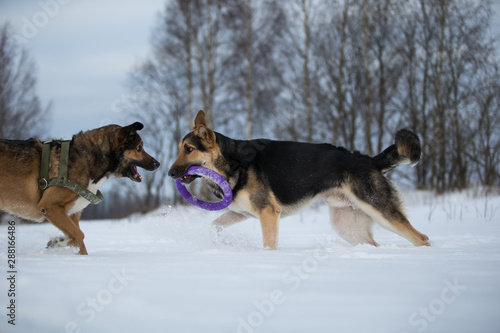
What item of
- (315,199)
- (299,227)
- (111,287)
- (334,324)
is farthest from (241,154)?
(299,227)

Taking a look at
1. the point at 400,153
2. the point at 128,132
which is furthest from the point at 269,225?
the point at 128,132

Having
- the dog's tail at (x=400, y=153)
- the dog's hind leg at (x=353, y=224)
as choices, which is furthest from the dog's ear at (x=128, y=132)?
the dog's tail at (x=400, y=153)

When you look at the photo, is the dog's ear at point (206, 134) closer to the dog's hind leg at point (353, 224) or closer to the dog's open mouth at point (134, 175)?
the dog's open mouth at point (134, 175)

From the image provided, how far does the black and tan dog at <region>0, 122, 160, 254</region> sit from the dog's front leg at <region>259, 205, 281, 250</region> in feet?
5.36

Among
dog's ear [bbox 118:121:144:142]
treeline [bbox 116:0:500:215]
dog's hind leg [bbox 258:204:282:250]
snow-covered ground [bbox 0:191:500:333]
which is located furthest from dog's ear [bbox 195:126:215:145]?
treeline [bbox 116:0:500:215]

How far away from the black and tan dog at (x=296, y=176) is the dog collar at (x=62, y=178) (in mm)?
1021

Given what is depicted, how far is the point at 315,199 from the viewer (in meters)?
5.33

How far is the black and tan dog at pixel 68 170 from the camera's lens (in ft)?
Answer: 14.0

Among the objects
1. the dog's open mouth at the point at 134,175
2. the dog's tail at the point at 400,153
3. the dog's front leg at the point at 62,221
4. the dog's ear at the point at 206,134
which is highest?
the dog's ear at the point at 206,134

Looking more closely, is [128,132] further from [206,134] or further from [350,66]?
[350,66]

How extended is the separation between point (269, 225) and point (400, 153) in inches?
77.5

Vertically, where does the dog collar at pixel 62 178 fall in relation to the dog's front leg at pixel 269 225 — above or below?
above

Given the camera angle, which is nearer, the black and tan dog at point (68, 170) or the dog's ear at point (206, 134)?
the black and tan dog at point (68, 170)

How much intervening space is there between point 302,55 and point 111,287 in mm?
16917
